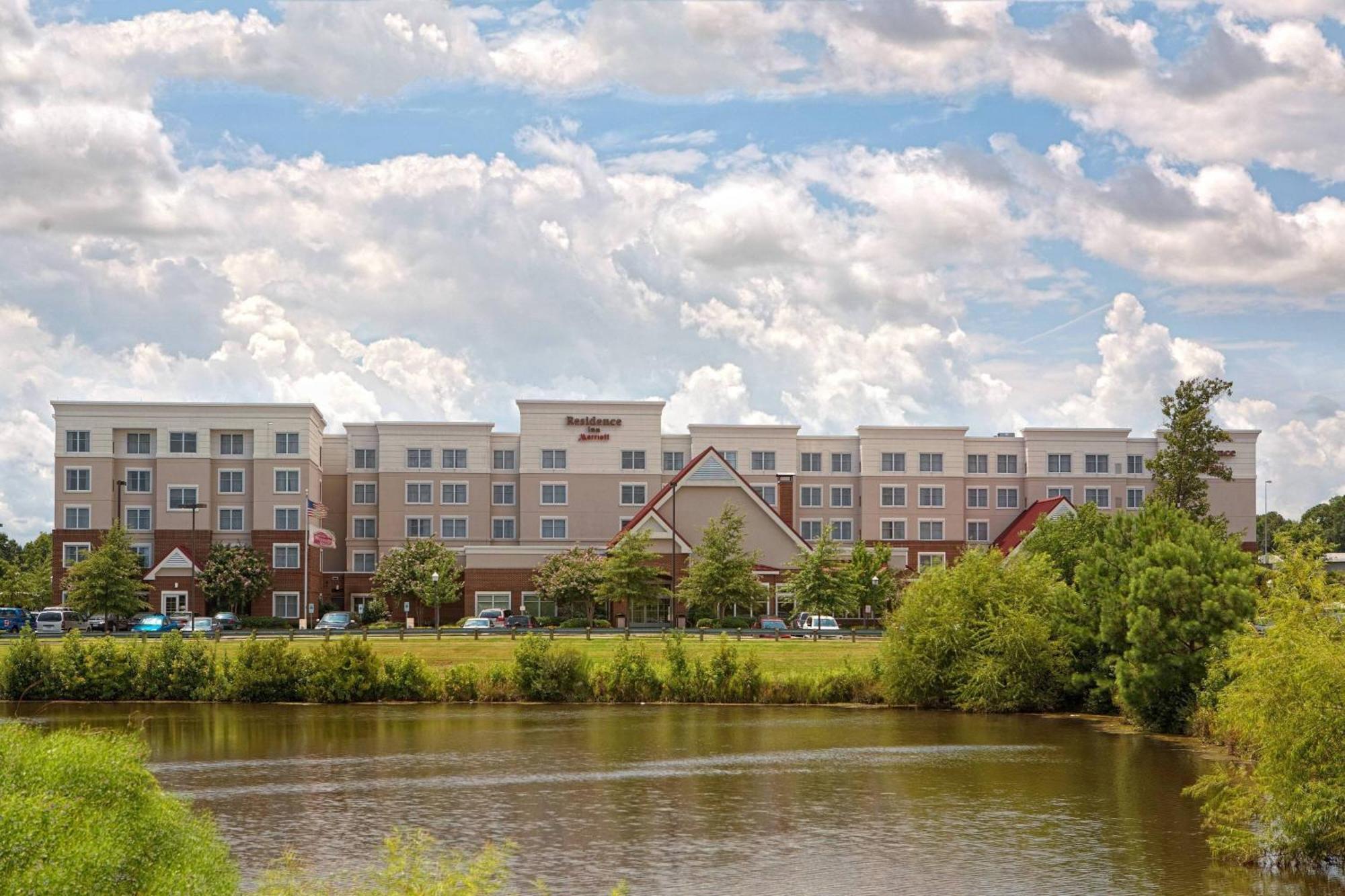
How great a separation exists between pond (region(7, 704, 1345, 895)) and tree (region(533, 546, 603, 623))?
34355 millimetres

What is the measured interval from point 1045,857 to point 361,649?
120 feet

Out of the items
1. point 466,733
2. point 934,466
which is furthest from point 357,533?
point 466,733

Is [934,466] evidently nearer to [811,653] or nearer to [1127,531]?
[811,653]

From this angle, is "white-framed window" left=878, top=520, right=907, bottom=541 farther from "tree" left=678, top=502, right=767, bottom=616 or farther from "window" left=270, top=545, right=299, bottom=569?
"window" left=270, top=545, right=299, bottom=569

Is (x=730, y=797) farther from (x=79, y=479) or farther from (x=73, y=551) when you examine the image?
(x=79, y=479)

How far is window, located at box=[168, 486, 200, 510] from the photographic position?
9594 cm

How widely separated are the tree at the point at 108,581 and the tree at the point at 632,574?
2902 centimetres

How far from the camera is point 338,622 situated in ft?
289

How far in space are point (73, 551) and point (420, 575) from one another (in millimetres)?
23478

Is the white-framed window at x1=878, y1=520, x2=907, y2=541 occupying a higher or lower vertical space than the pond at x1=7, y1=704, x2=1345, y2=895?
higher

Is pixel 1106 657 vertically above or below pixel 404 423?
below

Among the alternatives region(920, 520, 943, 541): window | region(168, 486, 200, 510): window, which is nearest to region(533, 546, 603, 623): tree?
region(168, 486, 200, 510): window

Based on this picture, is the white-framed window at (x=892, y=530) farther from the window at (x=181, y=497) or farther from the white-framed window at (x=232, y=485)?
the window at (x=181, y=497)

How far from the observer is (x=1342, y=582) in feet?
99.8
